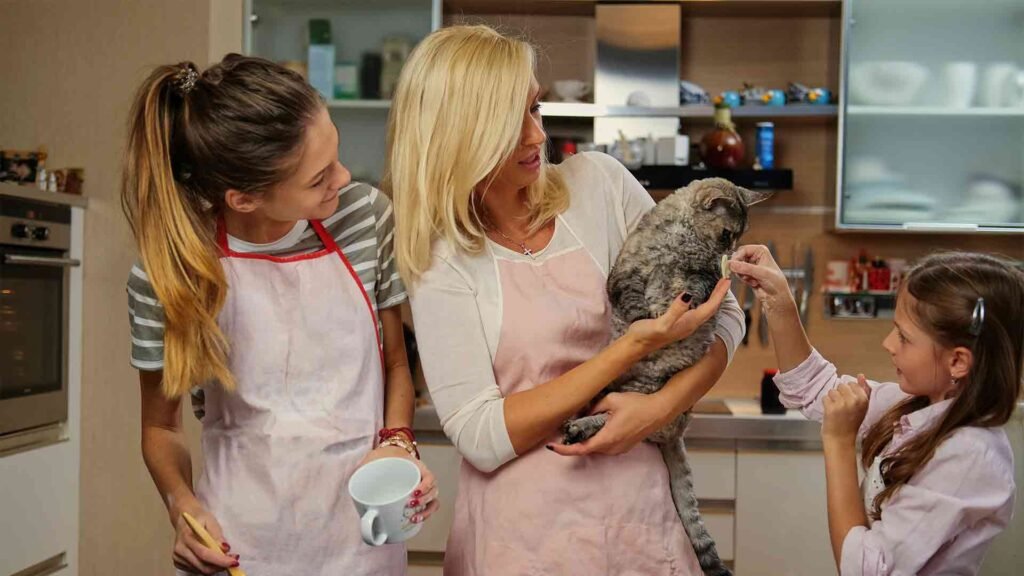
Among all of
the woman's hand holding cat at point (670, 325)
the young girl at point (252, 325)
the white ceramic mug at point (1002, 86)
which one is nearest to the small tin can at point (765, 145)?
the white ceramic mug at point (1002, 86)

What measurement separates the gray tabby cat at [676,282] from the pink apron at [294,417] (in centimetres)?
34

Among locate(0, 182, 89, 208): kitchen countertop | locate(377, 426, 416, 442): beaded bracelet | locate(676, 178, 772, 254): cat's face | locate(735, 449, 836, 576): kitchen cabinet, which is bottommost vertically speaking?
locate(735, 449, 836, 576): kitchen cabinet

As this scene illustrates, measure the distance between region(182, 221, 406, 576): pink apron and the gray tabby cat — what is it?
1.12 feet

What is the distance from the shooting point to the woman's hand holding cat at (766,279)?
64.2 inches

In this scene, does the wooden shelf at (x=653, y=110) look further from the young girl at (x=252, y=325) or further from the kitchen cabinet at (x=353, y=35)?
the young girl at (x=252, y=325)

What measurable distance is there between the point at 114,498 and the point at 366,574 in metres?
2.27

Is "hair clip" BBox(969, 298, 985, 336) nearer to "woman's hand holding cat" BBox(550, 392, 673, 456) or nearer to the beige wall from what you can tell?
"woman's hand holding cat" BBox(550, 392, 673, 456)

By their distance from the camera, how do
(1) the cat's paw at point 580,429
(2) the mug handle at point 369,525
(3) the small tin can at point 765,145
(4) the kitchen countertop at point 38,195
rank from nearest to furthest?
(2) the mug handle at point 369,525, (1) the cat's paw at point 580,429, (4) the kitchen countertop at point 38,195, (3) the small tin can at point 765,145

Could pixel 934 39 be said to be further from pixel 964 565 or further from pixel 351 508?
pixel 351 508

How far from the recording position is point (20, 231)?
10.1ft

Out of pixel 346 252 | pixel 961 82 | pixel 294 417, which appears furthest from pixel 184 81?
pixel 961 82

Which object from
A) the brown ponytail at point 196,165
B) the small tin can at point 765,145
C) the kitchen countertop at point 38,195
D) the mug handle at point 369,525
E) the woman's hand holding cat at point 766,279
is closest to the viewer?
the mug handle at point 369,525

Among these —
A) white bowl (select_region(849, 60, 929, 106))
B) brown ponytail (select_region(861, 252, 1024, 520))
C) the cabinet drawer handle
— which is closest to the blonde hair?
brown ponytail (select_region(861, 252, 1024, 520))

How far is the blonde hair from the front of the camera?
1506mm
